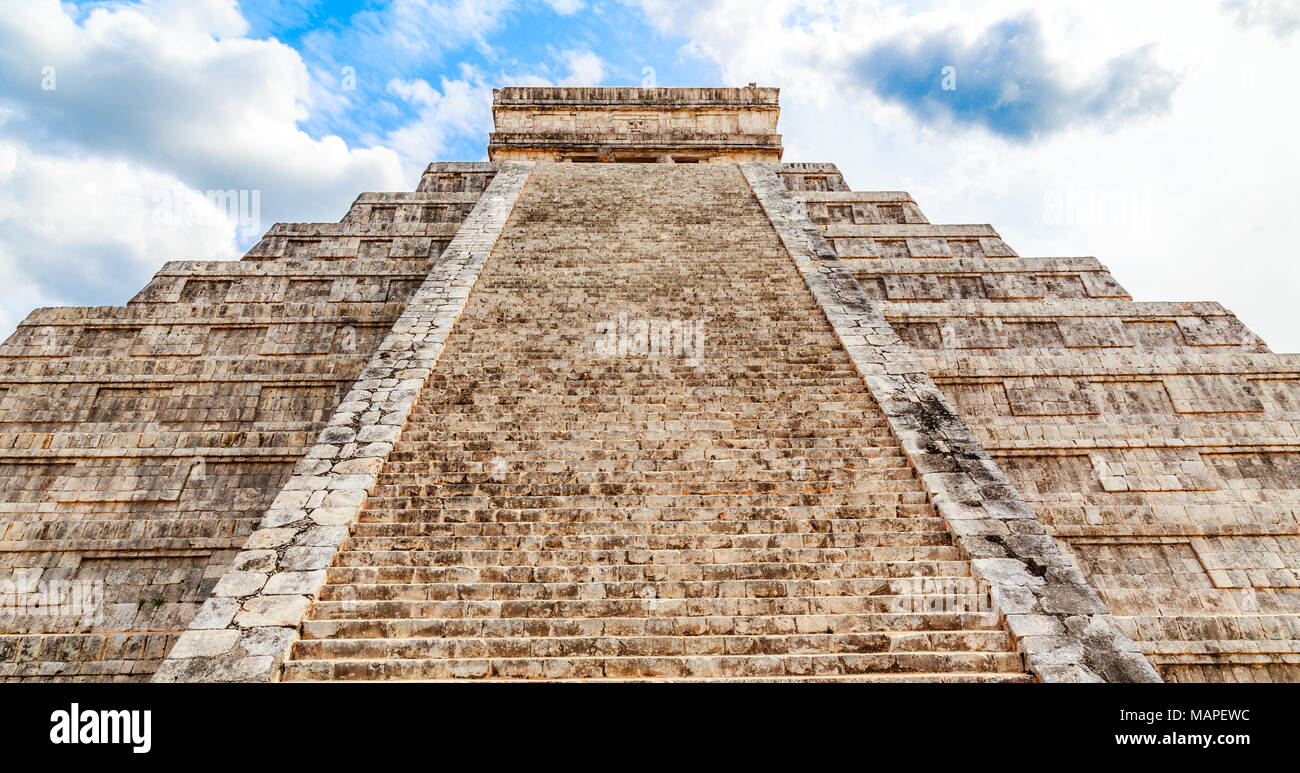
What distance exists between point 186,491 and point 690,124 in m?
15.4

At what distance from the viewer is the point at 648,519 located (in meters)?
5.57

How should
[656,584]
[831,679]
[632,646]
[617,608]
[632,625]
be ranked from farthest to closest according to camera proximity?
[656,584] < [617,608] < [632,625] < [632,646] < [831,679]

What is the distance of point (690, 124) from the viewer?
1836 centimetres

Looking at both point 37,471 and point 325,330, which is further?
point 325,330

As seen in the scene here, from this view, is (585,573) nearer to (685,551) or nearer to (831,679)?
(685,551)

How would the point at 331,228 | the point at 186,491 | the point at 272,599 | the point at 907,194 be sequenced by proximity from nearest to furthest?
the point at 272,599 → the point at 186,491 → the point at 331,228 → the point at 907,194

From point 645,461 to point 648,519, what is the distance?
31.8 inches

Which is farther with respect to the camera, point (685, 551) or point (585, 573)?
point (685, 551)

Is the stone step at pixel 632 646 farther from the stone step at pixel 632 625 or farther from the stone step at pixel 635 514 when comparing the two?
the stone step at pixel 635 514

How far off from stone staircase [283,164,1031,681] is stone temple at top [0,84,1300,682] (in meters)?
0.03

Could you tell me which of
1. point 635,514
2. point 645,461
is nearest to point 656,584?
point 635,514
